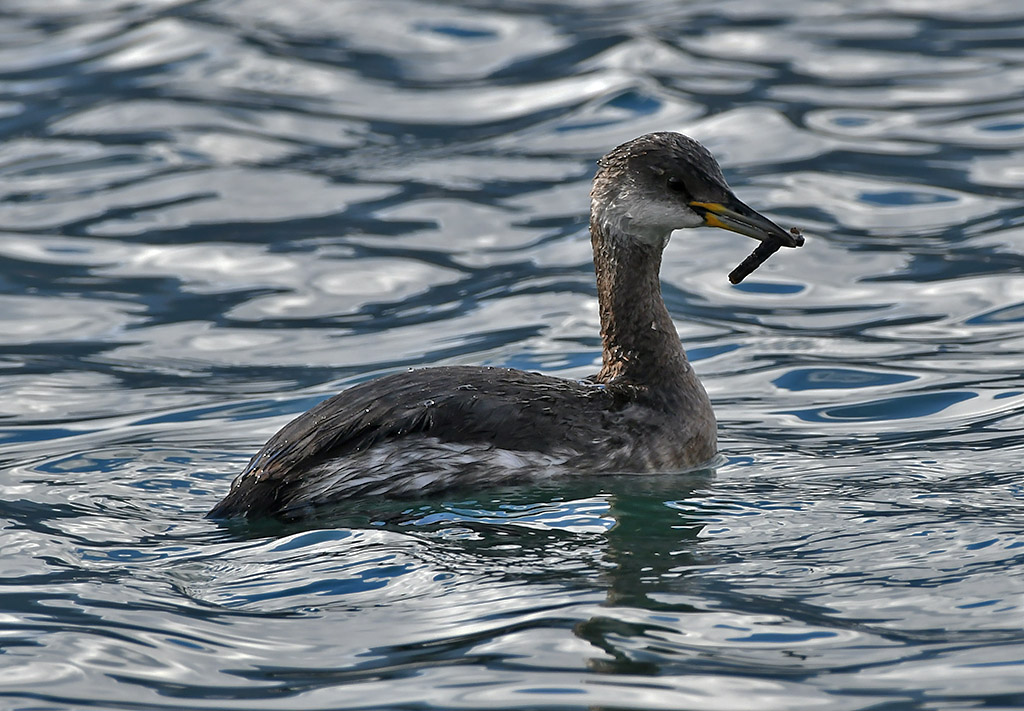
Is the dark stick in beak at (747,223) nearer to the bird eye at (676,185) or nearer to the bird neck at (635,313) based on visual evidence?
the bird eye at (676,185)

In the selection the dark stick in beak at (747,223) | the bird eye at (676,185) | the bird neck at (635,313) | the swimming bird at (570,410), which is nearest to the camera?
the swimming bird at (570,410)

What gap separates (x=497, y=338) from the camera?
1035cm

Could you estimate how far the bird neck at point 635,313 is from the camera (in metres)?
8.03

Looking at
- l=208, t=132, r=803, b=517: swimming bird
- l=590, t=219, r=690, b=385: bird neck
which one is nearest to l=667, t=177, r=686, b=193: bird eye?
l=208, t=132, r=803, b=517: swimming bird

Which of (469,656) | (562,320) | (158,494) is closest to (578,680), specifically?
(469,656)

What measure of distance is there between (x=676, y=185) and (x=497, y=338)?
2788 mm

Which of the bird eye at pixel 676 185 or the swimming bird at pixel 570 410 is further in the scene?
the bird eye at pixel 676 185

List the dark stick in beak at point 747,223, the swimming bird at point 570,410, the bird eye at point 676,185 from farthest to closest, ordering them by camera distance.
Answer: the bird eye at point 676,185 < the dark stick in beak at point 747,223 < the swimming bird at point 570,410

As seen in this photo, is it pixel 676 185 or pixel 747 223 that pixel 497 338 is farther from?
pixel 747 223

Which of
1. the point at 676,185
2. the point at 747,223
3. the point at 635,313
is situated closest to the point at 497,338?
the point at 635,313

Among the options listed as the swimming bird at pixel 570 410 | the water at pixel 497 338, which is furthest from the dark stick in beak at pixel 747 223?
the water at pixel 497 338

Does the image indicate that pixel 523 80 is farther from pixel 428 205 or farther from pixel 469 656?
pixel 469 656

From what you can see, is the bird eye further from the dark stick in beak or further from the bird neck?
the bird neck

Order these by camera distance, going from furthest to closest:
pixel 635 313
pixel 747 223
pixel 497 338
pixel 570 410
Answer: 1. pixel 497 338
2. pixel 635 313
3. pixel 747 223
4. pixel 570 410
